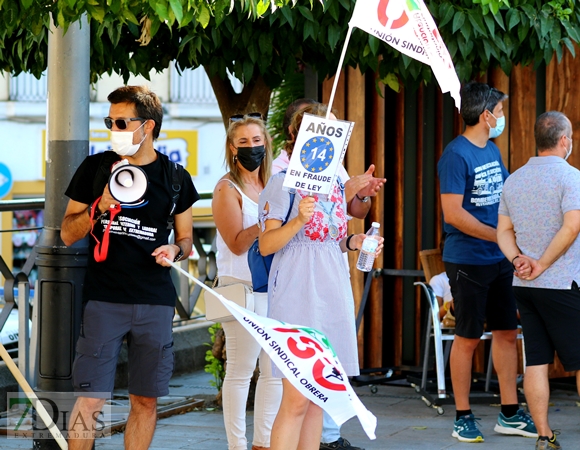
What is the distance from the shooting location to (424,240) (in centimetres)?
770

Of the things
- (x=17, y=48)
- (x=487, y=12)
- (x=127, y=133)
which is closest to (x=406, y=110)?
(x=487, y=12)

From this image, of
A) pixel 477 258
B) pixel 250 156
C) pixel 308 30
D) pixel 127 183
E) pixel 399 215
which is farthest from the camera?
pixel 399 215

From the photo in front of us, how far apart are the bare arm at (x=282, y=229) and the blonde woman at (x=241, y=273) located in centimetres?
55

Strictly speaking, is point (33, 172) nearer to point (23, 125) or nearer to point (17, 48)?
point (23, 125)

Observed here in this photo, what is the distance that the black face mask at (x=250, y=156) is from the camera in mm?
5105

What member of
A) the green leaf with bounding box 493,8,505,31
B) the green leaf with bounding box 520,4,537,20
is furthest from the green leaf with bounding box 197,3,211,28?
the green leaf with bounding box 520,4,537,20

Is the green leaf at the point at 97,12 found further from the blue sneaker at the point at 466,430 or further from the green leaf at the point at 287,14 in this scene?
the blue sneaker at the point at 466,430

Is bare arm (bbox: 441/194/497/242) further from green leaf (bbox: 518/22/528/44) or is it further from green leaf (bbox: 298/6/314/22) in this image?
green leaf (bbox: 298/6/314/22)

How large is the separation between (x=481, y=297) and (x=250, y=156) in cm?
169

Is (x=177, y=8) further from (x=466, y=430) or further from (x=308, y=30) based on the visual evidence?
(x=466, y=430)

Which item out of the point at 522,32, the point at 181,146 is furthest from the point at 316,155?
the point at 181,146

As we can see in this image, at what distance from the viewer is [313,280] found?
14.4ft

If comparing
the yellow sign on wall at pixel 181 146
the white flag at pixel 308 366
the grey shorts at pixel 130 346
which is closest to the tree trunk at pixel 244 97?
the grey shorts at pixel 130 346

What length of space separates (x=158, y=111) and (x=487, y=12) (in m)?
2.10
